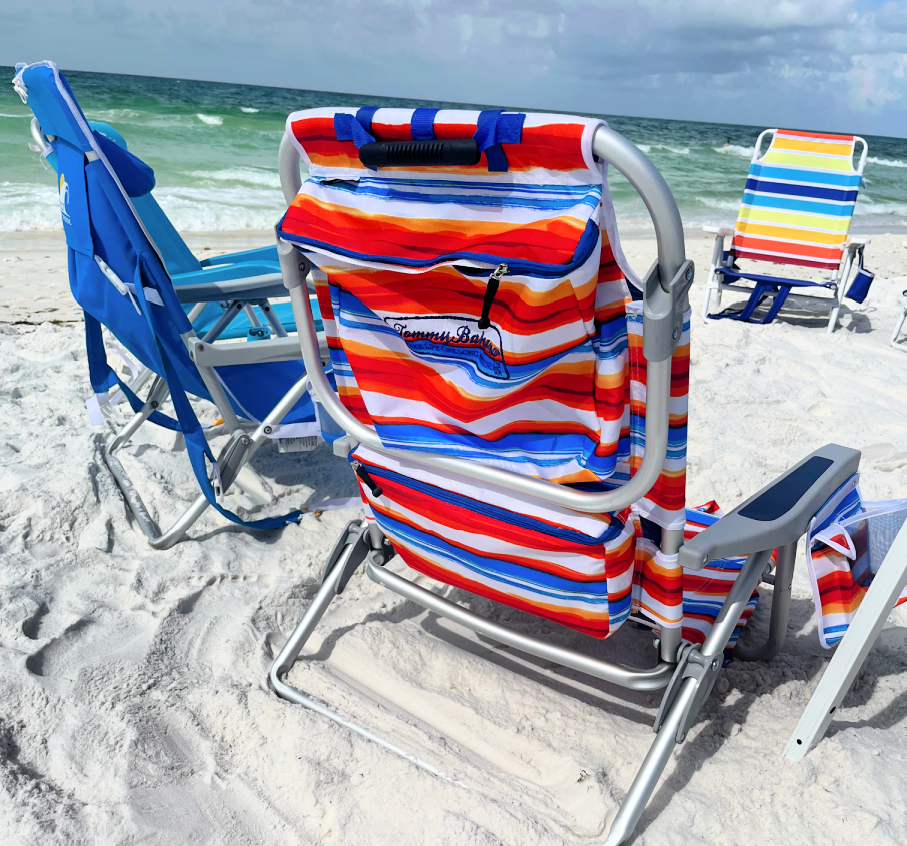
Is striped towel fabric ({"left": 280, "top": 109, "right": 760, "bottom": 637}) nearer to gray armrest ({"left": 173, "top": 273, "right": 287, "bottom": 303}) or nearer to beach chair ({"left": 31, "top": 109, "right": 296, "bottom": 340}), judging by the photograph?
gray armrest ({"left": 173, "top": 273, "right": 287, "bottom": 303})

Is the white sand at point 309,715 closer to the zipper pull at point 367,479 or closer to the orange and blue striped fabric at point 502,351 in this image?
the orange and blue striped fabric at point 502,351

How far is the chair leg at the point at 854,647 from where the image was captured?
1.29m

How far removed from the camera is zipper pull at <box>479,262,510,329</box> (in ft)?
3.48

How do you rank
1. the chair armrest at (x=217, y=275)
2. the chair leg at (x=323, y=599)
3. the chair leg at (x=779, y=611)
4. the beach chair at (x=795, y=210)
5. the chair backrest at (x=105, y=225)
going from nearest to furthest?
the chair leg at (x=779, y=611)
the chair leg at (x=323, y=599)
the chair backrest at (x=105, y=225)
the chair armrest at (x=217, y=275)
the beach chair at (x=795, y=210)

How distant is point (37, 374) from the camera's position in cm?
320

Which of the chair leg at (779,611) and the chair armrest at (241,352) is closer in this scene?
the chair leg at (779,611)

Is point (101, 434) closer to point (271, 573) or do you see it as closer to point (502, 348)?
point (271, 573)

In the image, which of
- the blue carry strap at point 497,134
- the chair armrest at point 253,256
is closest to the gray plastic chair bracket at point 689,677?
the blue carry strap at point 497,134

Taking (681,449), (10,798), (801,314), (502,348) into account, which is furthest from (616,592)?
(801,314)

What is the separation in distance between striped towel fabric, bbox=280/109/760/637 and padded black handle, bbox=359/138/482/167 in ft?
0.07

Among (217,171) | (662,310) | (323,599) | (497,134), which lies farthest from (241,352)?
(217,171)

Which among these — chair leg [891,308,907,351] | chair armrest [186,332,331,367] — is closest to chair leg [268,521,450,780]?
chair armrest [186,332,331,367]

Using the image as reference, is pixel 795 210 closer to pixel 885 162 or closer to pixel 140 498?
pixel 140 498

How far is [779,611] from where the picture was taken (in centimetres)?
170
